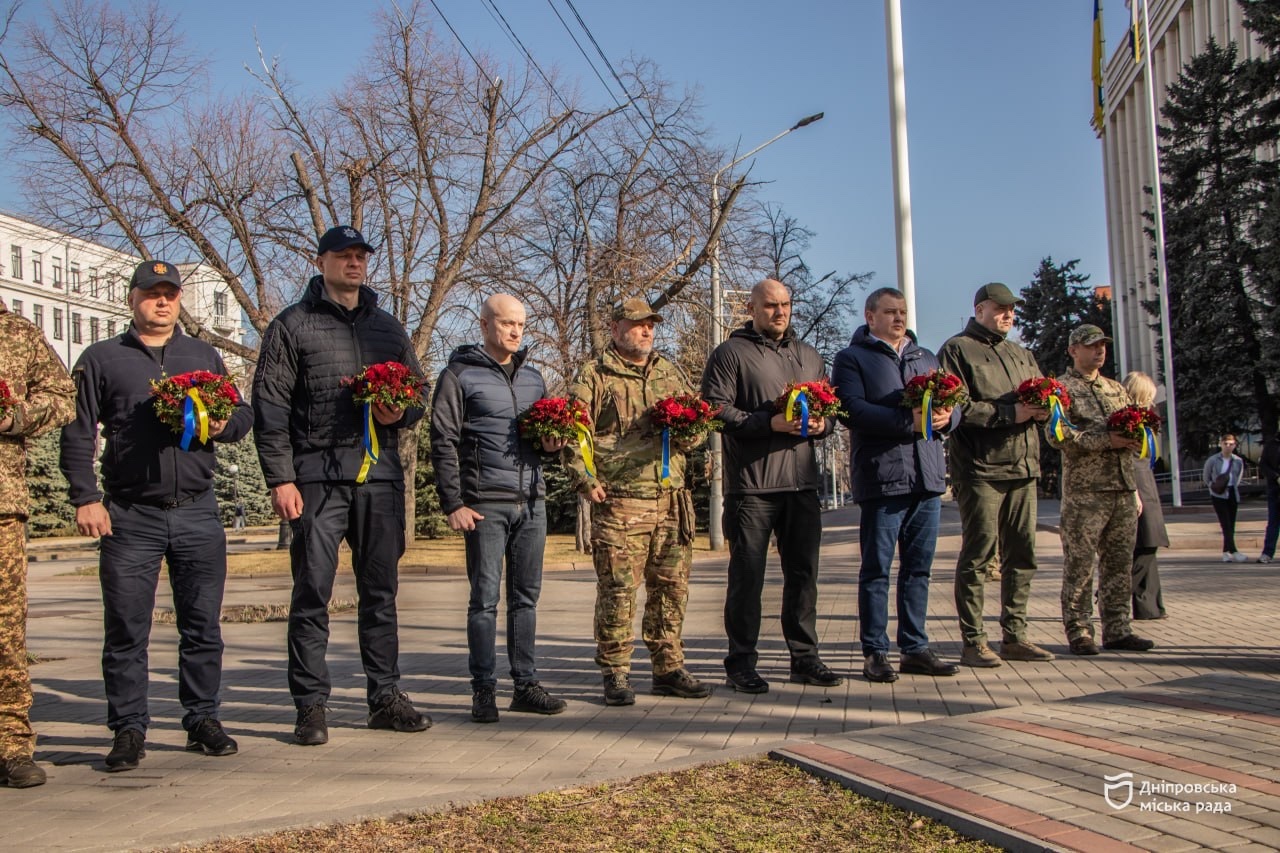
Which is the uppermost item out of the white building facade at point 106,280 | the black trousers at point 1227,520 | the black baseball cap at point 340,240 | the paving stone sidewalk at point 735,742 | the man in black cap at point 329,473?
the white building facade at point 106,280

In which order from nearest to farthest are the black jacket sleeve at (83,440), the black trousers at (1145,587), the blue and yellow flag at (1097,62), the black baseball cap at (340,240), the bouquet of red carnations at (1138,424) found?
1. the black jacket sleeve at (83,440)
2. the black baseball cap at (340,240)
3. the bouquet of red carnations at (1138,424)
4. the black trousers at (1145,587)
5. the blue and yellow flag at (1097,62)

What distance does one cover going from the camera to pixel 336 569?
614 cm

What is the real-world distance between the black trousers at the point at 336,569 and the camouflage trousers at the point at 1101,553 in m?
4.95

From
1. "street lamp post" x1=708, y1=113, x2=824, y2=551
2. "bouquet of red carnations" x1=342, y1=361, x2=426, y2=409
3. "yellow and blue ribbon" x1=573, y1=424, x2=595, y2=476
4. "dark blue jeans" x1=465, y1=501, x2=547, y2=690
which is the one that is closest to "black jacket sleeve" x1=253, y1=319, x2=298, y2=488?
"bouquet of red carnations" x1=342, y1=361, x2=426, y2=409

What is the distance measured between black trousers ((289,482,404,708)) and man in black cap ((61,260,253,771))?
40 centimetres

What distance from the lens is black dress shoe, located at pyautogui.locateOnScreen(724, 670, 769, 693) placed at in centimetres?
696

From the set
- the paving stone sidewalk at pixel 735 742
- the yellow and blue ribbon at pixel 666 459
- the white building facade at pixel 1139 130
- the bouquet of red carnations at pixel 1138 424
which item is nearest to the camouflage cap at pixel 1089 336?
the bouquet of red carnations at pixel 1138 424

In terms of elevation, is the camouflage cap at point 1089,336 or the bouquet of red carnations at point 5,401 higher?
the camouflage cap at point 1089,336

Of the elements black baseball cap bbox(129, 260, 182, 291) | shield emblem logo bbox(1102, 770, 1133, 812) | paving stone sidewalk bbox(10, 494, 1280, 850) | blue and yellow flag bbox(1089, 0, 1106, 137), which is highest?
blue and yellow flag bbox(1089, 0, 1106, 137)

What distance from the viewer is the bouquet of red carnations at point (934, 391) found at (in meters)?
7.21

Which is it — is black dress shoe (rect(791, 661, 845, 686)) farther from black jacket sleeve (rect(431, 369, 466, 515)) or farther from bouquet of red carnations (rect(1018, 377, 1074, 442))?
black jacket sleeve (rect(431, 369, 466, 515))

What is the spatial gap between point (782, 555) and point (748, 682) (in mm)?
876

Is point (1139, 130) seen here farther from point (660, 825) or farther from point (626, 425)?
point (660, 825)

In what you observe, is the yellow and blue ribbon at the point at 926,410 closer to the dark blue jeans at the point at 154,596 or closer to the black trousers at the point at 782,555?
the black trousers at the point at 782,555
